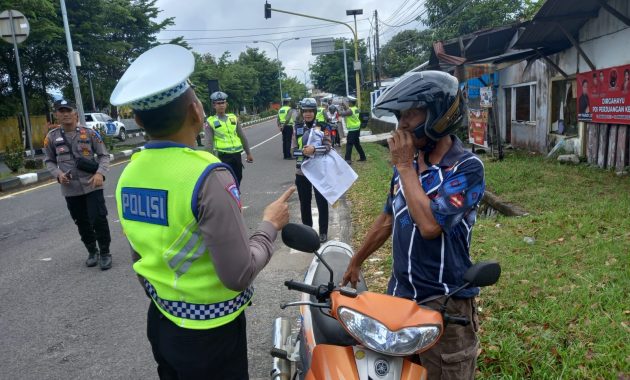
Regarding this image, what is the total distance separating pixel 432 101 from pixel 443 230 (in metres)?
0.50

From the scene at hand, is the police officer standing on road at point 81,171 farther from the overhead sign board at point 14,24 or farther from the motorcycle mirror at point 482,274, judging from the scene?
the overhead sign board at point 14,24

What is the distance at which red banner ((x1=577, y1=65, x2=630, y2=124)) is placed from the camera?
7.98 metres

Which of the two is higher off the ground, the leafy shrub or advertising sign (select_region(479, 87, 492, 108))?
advertising sign (select_region(479, 87, 492, 108))

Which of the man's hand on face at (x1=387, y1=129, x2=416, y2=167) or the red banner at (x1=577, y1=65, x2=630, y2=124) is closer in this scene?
the man's hand on face at (x1=387, y1=129, x2=416, y2=167)

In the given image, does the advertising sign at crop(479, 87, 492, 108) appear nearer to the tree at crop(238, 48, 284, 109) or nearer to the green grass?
the green grass

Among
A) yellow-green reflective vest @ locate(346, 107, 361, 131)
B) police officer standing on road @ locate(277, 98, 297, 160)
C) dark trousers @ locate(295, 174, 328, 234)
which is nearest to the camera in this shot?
dark trousers @ locate(295, 174, 328, 234)

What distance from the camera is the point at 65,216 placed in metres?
8.25

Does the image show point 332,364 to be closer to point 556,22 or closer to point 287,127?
point 556,22

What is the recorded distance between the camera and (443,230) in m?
1.82

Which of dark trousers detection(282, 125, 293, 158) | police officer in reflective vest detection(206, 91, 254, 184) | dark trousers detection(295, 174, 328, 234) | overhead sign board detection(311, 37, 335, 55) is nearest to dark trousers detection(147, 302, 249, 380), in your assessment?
dark trousers detection(295, 174, 328, 234)

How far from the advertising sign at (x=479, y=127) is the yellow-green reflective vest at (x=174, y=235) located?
10.8m

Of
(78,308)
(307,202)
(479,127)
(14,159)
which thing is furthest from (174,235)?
(14,159)

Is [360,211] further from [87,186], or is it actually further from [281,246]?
[87,186]

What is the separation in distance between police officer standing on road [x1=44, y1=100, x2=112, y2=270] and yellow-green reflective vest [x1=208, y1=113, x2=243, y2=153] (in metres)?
2.18
